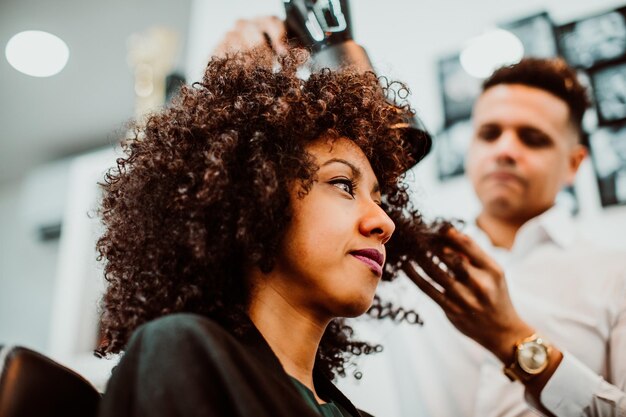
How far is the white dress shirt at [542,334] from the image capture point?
1.44 meters

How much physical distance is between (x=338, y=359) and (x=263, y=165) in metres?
0.59

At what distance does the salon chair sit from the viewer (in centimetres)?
88

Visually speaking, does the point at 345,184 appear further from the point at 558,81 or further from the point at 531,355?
the point at 558,81

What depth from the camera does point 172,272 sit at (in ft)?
3.63

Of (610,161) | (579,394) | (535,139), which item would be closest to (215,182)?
(579,394)

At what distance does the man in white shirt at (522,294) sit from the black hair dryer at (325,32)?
0.50m

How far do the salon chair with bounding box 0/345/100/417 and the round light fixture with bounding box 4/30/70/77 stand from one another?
2475mm

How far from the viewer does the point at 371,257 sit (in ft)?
A: 3.63

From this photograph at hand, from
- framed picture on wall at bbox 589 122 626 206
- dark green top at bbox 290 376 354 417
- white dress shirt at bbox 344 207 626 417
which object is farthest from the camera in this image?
framed picture on wall at bbox 589 122 626 206

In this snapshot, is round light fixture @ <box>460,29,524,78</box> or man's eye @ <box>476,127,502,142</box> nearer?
man's eye @ <box>476,127,502,142</box>

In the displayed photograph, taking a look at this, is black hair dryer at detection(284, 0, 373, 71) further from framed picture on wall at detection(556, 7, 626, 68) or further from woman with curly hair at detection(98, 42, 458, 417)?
framed picture on wall at detection(556, 7, 626, 68)

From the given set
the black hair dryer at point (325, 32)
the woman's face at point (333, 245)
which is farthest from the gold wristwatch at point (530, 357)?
the black hair dryer at point (325, 32)

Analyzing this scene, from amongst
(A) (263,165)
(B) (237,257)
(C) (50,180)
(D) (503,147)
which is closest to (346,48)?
(A) (263,165)

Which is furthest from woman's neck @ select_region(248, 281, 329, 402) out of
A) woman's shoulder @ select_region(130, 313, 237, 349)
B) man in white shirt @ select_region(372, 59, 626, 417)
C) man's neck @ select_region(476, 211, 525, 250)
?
man's neck @ select_region(476, 211, 525, 250)
